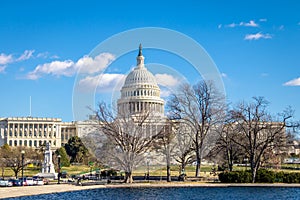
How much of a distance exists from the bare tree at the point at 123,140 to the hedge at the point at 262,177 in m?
8.05

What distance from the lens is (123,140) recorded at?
164 feet

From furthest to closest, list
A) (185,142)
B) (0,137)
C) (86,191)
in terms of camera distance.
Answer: (0,137) → (185,142) → (86,191)

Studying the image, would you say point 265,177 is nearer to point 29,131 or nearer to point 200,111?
point 200,111

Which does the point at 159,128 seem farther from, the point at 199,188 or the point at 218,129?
the point at 199,188

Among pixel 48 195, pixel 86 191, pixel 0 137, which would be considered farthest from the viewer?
pixel 0 137

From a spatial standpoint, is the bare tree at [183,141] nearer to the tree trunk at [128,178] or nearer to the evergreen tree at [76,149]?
the tree trunk at [128,178]

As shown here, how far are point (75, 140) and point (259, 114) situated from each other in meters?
64.6

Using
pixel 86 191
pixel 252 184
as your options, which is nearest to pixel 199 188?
pixel 252 184

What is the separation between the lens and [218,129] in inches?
2101

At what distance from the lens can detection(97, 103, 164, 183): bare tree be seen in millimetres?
49188

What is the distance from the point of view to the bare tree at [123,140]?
4919cm

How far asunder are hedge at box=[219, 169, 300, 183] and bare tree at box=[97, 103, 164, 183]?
26.4 feet

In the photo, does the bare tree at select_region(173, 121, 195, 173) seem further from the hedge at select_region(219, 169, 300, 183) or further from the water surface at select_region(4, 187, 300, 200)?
the water surface at select_region(4, 187, 300, 200)

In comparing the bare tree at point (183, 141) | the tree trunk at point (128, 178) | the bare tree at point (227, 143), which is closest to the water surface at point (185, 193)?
the tree trunk at point (128, 178)
